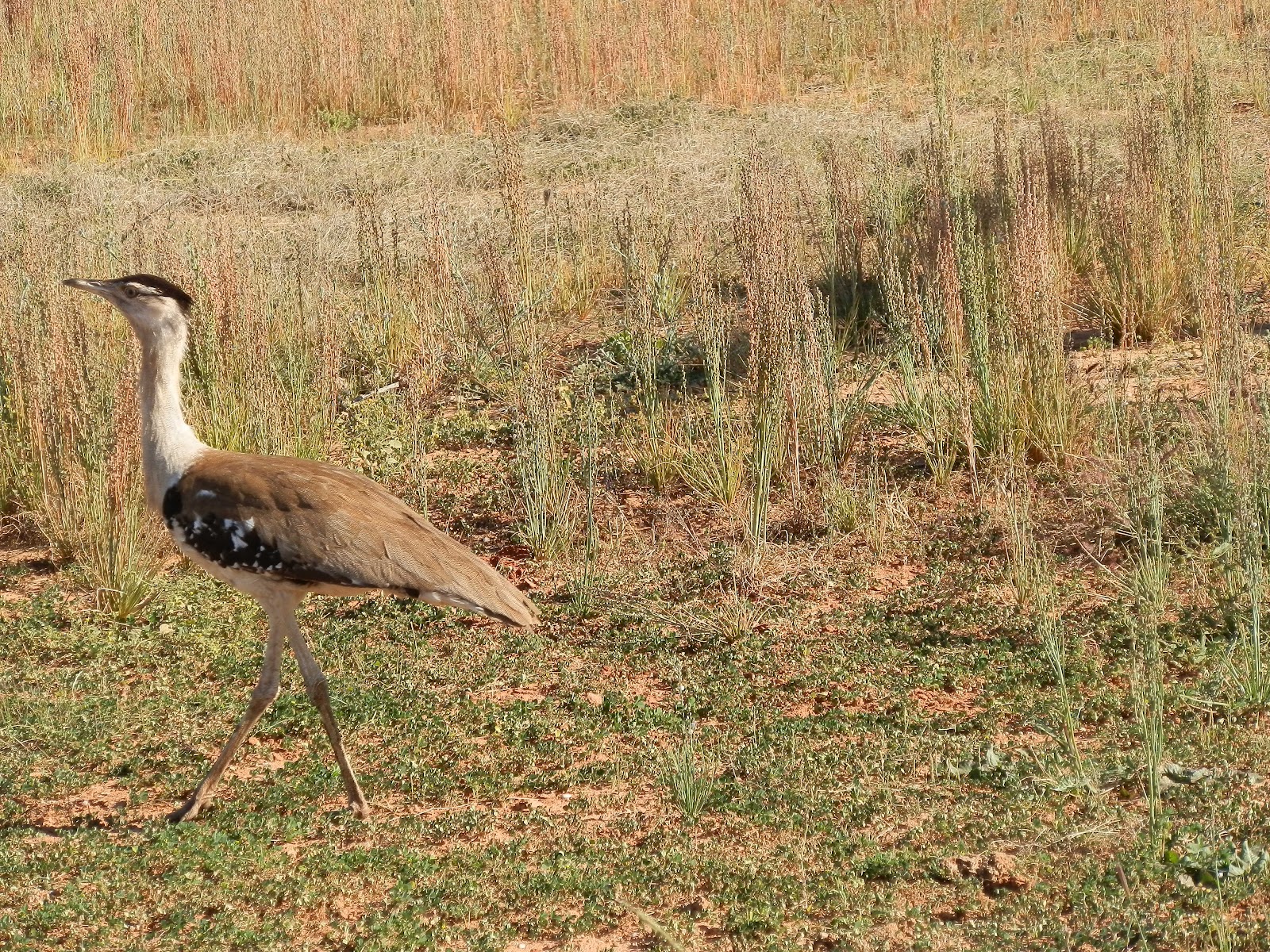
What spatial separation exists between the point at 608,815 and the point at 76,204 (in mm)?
8659

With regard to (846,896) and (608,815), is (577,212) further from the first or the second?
(846,896)

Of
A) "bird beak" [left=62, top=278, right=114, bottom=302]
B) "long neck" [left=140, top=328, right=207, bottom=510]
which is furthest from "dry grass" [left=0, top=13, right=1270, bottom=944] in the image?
"bird beak" [left=62, top=278, right=114, bottom=302]

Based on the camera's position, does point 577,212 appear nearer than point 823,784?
No

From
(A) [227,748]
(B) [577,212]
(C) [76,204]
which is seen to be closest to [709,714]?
(A) [227,748]

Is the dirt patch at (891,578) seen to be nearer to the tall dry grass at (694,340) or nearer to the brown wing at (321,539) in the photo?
the tall dry grass at (694,340)

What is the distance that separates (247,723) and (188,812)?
14.1 inches

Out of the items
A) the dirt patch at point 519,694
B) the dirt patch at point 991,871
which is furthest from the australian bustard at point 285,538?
the dirt patch at point 991,871

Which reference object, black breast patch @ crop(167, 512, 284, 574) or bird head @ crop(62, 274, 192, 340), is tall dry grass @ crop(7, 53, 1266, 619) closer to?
bird head @ crop(62, 274, 192, 340)

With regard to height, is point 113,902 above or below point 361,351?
below

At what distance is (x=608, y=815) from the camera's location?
202 inches

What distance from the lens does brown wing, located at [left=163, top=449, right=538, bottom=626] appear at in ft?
16.5

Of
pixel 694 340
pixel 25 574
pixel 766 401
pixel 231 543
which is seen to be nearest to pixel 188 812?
pixel 231 543

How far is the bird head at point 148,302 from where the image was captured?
5.53 m

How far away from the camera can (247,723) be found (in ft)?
17.2
